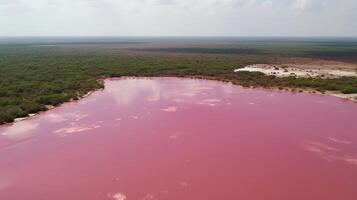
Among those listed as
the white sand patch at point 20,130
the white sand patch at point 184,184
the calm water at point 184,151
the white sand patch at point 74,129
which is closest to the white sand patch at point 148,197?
the calm water at point 184,151

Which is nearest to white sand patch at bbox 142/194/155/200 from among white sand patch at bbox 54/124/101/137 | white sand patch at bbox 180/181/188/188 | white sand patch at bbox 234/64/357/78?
white sand patch at bbox 180/181/188/188

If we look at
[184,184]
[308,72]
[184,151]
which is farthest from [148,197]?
[308,72]

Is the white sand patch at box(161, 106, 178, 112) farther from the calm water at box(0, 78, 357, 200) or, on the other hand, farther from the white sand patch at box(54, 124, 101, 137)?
the white sand patch at box(54, 124, 101, 137)

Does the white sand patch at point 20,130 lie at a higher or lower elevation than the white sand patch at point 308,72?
higher

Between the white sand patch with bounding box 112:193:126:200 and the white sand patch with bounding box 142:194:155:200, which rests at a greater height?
the white sand patch with bounding box 142:194:155:200

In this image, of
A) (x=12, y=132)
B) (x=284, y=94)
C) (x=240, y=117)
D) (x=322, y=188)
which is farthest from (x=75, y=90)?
(x=322, y=188)

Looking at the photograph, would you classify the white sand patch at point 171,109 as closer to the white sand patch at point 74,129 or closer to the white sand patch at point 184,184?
the white sand patch at point 74,129

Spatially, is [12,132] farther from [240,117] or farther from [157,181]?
[240,117]

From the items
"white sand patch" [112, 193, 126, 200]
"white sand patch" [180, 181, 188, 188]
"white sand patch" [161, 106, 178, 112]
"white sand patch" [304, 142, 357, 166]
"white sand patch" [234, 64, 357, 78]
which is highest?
"white sand patch" [180, 181, 188, 188]

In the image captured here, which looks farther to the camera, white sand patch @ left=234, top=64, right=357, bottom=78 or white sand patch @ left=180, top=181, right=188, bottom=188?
white sand patch @ left=234, top=64, right=357, bottom=78
